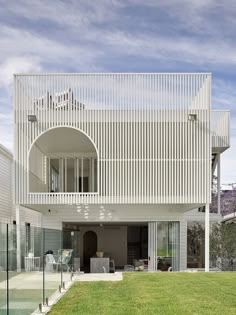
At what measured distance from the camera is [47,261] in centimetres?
1006

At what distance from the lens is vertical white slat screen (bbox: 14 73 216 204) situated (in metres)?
18.1

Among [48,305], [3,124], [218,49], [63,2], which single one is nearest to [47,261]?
[48,305]

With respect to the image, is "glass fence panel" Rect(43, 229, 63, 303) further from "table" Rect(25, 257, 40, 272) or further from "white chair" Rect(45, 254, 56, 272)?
"table" Rect(25, 257, 40, 272)

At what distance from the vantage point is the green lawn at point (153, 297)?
955 centimetres

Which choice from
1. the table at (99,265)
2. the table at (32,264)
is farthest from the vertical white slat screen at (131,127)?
the table at (32,264)

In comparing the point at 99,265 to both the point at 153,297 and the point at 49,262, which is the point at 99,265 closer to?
the point at 153,297

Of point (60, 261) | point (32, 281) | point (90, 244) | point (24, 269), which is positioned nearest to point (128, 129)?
point (60, 261)

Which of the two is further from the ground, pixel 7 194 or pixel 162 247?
pixel 7 194

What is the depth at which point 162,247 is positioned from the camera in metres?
21.2

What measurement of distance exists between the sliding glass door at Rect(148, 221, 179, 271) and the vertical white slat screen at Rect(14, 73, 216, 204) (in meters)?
3.28

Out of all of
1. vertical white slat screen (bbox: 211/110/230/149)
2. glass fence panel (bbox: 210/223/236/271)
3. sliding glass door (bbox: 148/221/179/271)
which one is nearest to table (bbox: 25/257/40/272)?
sliding glass door (bbox: 148/221/179/271)

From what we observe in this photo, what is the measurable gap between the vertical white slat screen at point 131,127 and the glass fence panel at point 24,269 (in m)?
9.08

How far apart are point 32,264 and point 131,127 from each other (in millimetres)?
10520

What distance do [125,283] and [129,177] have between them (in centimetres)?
502
